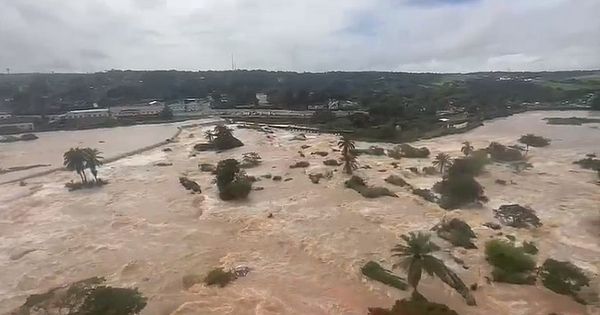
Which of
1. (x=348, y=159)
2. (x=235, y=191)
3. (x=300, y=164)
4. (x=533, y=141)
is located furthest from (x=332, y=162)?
(x=533, y=141)

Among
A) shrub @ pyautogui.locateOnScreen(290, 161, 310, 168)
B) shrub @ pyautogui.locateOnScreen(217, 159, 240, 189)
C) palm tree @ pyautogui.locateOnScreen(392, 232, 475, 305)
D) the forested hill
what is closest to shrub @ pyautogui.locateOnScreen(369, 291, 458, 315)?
palm tree @ pyautogui.locateOnScreen(392, 232, 475, 305)

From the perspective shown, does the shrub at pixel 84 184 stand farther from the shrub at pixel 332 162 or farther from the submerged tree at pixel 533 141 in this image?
the submerged tree at pixel 533 141

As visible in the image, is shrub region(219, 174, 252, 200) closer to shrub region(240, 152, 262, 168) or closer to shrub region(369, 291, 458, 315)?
shrub region(240, 152, 262, 168)

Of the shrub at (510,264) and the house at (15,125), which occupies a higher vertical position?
the house at (15,125)

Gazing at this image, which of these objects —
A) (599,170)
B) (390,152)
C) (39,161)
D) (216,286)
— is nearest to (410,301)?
(216,286)

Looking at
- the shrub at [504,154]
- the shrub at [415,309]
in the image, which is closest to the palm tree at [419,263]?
the shrub at [415,309]

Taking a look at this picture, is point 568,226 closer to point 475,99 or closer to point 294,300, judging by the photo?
point 294,300
